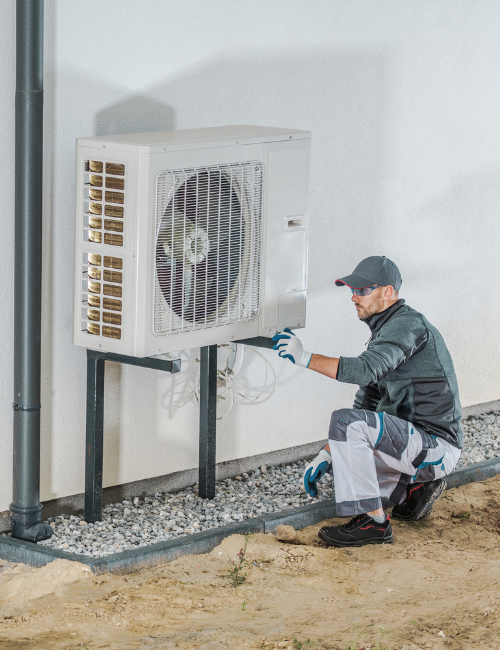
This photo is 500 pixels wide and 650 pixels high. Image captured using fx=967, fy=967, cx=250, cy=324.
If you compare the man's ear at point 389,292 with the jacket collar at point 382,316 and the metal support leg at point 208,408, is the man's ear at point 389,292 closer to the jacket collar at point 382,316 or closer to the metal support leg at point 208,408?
the jacket collar at point 382,316

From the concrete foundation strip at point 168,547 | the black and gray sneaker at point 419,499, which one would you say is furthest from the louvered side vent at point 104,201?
the black and gray sneaker at point 419,499

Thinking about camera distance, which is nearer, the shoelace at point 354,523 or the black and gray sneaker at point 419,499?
the shoelace at point 354,523

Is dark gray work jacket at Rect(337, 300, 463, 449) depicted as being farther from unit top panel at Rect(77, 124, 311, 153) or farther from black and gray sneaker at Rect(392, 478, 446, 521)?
unit top panel at Rect(77, 124, 311, 153)

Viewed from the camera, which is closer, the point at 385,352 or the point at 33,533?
the point at 33,533

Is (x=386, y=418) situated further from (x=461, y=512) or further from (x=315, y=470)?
(x=461, y=512)

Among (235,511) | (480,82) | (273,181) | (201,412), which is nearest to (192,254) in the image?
(273,181)

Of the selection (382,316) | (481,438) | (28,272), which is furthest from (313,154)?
(481,438)

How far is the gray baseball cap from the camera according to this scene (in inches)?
178

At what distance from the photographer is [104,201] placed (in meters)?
3.88

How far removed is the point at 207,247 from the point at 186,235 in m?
0.13

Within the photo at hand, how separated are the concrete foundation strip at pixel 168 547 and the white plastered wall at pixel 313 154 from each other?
317 mm

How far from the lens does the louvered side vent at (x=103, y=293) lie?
3920 millimetres

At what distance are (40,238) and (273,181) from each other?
1046mm

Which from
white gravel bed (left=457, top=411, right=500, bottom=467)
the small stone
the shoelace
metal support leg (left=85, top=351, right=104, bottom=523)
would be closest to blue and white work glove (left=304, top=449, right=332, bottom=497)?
the shoelace
